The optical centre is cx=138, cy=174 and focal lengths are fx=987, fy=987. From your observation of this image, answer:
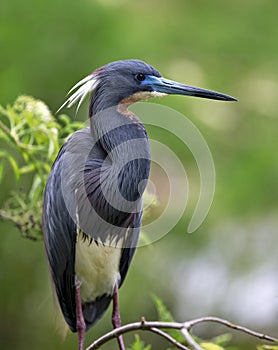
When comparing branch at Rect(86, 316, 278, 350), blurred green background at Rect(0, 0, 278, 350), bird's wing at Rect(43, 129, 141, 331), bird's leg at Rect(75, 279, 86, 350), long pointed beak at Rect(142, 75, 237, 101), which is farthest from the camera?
blurred green background at Rect(0, 0, 278, 350)

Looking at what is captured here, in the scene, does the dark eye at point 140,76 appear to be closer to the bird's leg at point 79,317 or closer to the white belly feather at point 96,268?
the white belly feather at point 96,268

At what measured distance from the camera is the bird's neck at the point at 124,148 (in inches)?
90.0

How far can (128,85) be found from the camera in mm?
2277

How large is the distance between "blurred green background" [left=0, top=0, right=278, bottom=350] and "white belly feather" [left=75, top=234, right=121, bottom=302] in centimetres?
141

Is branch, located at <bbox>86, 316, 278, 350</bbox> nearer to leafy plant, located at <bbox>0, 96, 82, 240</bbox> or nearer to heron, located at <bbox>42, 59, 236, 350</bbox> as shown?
heron, located at <bbox>42, 59, 236, 350</bbox>

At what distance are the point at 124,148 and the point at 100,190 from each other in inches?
4.9

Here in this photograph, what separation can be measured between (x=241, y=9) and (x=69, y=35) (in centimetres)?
231

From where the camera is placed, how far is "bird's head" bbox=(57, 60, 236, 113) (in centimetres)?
226

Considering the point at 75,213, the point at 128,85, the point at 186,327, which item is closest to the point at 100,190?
the point at 75,213

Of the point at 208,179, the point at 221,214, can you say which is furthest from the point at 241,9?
the point at 208,179

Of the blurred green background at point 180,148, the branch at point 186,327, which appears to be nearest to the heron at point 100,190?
the branch at point 186,327

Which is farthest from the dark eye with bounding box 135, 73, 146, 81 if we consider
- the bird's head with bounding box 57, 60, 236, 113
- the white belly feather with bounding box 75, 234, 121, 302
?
the white belly feather with bounding box 75, 234, 121, 302

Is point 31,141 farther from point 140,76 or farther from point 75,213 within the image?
point 140,76

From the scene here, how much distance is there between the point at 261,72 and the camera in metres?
6.43
